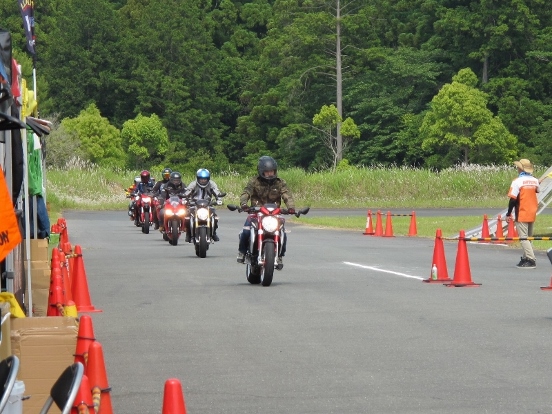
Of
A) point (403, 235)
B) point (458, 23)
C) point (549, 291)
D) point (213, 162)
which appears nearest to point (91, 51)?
point (213, 162)

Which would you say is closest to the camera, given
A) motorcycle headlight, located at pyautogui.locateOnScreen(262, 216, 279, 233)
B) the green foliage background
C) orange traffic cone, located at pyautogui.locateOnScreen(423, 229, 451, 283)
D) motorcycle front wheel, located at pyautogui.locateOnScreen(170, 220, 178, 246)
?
motorcycle headlight, located at pyautogui.locateOnScreen(262, 216, 279, 233)

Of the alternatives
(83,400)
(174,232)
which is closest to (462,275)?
(83,400)

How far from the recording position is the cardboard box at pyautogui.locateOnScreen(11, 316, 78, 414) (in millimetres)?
8750

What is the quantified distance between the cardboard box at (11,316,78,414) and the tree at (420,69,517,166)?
74237 millimetres

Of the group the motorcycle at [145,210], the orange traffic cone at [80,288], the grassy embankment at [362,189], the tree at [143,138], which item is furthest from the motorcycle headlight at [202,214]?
the tree at [143,138]

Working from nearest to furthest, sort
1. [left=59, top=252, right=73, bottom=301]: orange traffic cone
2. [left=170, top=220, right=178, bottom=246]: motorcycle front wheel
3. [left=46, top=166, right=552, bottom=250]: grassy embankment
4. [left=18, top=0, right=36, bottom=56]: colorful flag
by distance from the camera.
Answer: [left=59, top=252, right=73, bottom=301]: orange traffic cone < [left=18, top=0, right=36, bottom=56]: colorful flag < [left=170, top=220, right=178, bottom=246]: motorcycle front wheel < [left=46, top=166, right=552, bottom=250]: grassy embankment

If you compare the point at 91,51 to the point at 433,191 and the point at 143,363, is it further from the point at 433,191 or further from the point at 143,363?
the point at 143,363

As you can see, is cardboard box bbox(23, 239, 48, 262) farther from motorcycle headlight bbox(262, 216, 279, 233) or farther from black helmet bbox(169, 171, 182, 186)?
black helmet bbox(169, 171, 182, 186)

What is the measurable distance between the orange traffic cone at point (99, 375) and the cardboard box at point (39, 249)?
8026 mm

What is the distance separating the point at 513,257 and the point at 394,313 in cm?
1179

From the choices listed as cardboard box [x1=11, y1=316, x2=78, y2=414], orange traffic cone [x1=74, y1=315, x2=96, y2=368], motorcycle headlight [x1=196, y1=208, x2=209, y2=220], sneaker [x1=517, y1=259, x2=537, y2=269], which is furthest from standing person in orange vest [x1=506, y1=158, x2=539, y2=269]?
orange traffic cone [x1=74, y1=315, x2=96, y2=368]

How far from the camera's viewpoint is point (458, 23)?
91062mm

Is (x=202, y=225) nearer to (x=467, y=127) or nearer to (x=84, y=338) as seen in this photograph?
(x=84, y=338)

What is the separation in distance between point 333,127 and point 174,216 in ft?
205
